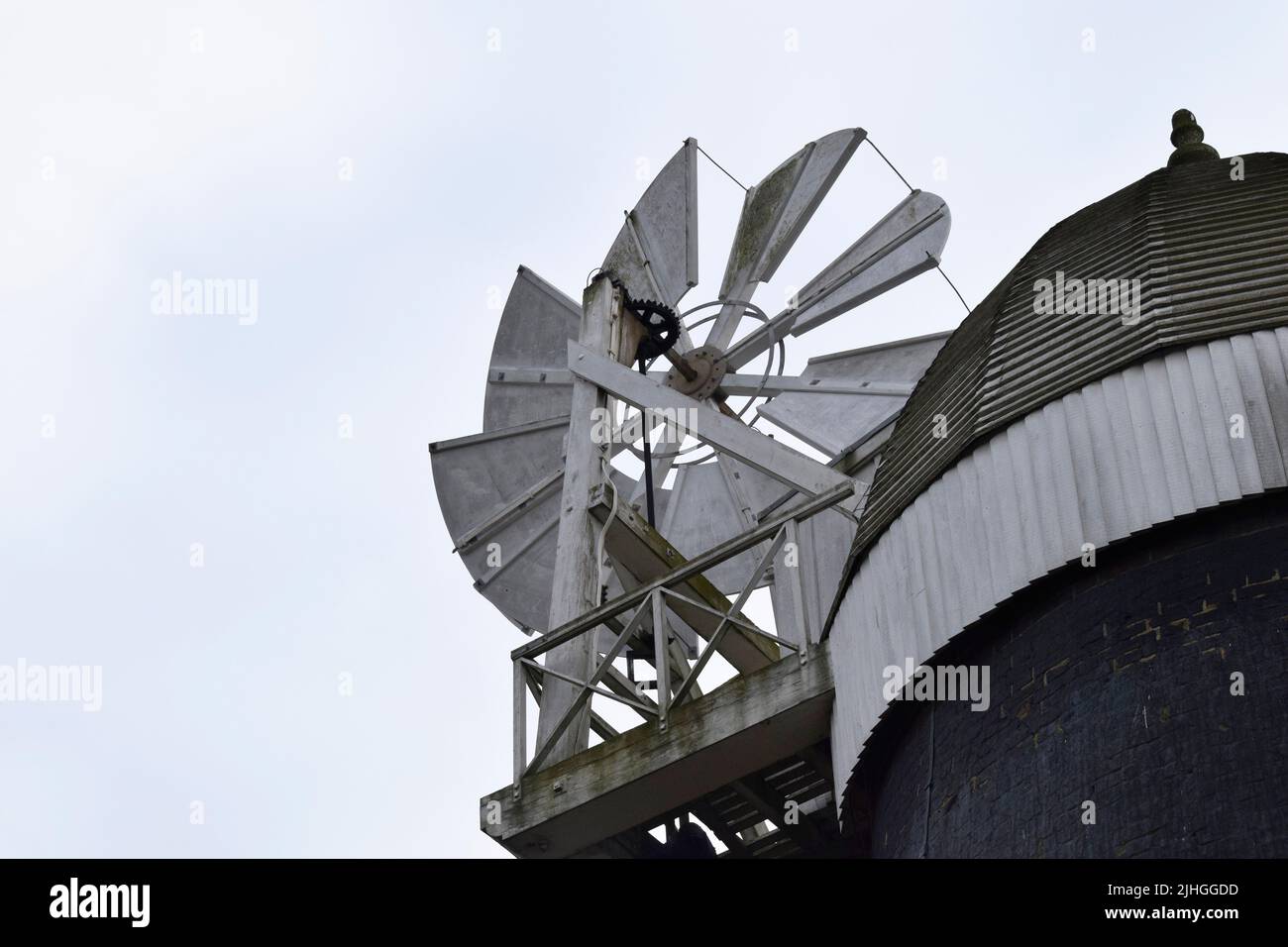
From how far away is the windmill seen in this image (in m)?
18.6

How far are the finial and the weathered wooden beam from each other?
5287 mm

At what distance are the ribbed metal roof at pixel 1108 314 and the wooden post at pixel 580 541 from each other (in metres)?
2.49

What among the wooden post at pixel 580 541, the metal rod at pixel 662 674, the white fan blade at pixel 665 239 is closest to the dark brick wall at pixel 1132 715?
the metal rod at pixel 662 674

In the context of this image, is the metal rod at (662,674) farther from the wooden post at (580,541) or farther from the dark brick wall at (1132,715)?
the dark brick wall at (1132,715)

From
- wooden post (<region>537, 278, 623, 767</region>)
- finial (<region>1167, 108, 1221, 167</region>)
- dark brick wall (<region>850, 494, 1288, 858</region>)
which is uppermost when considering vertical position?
finial (<region>1167, 108, 1221, 167</region>)

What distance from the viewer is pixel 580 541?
18422mm

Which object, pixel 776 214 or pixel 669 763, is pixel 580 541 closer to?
pixel 669 763

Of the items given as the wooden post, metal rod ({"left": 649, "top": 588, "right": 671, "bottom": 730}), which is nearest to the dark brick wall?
metal rod ({"left": 649, "top": 588, "right": 671, "bottom": 730})

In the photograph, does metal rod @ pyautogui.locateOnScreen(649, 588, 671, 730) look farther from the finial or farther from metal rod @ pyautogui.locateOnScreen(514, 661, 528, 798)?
the finial

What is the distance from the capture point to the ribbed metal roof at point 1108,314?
47.5 ft
